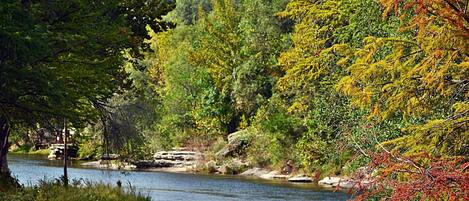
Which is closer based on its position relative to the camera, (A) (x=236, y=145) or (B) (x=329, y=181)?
(B) (x=329, y=181)

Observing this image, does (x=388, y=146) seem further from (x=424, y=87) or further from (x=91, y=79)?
(x=91, y=79)

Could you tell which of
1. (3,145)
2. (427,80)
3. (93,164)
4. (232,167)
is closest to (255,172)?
(232,167)

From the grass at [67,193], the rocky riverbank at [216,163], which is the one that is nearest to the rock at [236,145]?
the rocky riverbank at [216,163]

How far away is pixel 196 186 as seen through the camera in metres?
32.4

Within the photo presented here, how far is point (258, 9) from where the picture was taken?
152 feet

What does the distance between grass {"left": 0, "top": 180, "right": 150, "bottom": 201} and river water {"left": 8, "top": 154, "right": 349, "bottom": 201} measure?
3430mm

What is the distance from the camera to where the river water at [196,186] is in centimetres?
2764

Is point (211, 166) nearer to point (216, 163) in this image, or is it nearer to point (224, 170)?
point (216, 163)

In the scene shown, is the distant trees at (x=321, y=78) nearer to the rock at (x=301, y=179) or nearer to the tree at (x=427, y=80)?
the tree at (x=427, y=80)

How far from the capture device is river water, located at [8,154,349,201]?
1088 inches

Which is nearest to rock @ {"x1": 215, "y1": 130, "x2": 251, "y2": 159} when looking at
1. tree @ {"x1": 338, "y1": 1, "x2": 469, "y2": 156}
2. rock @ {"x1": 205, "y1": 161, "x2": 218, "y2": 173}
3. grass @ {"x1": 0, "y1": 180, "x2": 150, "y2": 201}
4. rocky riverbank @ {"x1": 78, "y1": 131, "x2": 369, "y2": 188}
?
rocky riverbank @ {"x1": 78, "y1": 131, "x2": 369, "y2": 188}

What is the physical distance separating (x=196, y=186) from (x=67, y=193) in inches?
623

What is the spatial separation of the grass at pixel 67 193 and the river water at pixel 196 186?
3430 mm

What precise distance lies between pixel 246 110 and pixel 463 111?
40.6 metres
